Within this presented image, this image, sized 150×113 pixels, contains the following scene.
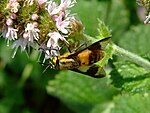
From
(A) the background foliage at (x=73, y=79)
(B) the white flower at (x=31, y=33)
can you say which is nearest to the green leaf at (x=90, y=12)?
(A) the background foliage at (x=73, y=79)

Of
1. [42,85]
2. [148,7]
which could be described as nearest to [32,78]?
[42,85]

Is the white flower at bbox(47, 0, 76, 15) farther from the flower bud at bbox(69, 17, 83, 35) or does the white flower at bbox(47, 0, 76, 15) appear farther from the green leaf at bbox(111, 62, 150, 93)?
the green leaf at bbox(111, 62, 150, 93)

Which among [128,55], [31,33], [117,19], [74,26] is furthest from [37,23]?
[117,19]

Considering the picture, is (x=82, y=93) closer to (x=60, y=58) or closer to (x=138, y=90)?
(x=138, y=90)

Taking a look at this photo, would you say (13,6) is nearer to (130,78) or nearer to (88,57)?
(88,57)

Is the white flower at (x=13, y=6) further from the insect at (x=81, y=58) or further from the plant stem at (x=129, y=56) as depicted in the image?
the plant stem at (x=129, y=56)

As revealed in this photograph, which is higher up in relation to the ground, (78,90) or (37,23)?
(37,23)

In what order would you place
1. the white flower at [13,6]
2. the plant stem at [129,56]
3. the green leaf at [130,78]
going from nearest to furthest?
the white flower at [13,6] → the plant stem at [129,56] → the green leaf at [130,78]
